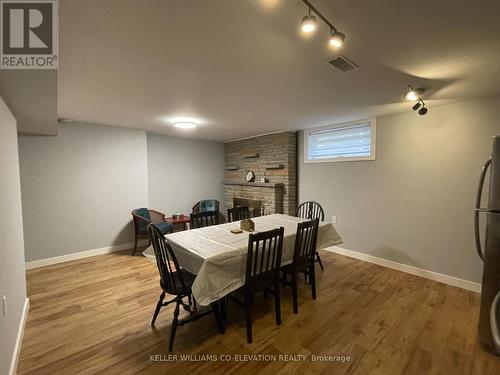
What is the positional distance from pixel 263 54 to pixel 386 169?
2693mm

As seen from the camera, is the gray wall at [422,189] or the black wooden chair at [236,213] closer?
the gray wall at [422,189]

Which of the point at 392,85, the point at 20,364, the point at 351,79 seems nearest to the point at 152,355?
the point at 20,364

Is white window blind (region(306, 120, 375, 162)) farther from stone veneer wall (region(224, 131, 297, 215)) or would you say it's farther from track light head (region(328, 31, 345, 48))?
track light head (region(328, 31, 345, 48))

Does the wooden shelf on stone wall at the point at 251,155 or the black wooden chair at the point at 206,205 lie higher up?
the wooden shelf on stone wall at the point at 251,155

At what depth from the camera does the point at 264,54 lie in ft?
5.53

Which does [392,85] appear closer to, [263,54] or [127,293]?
[263,54]

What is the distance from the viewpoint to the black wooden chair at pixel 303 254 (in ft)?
7.75

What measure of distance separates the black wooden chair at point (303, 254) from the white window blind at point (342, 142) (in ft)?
6.09

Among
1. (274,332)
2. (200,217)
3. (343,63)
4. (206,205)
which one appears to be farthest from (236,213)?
(343,63)

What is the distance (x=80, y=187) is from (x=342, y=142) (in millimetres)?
4468

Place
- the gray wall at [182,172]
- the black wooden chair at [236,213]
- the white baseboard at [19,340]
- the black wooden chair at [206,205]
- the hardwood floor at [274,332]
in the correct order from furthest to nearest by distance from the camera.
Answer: the black wooden chair at [206,205] → the gray wall at [182,172] → the black wooden chair at [236,213] → the hardwood floor at [274,332] → the white baseboard at [19,340]

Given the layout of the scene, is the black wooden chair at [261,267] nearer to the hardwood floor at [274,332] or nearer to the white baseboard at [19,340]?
the hardwood floor at [274,332]
